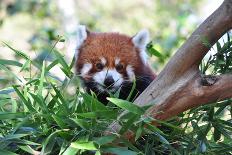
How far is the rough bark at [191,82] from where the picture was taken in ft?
→ 6.22

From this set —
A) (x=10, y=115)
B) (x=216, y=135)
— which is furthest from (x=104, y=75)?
(x=10, y=115)

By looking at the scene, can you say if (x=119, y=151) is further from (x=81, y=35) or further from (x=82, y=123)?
(x=81, y=35)

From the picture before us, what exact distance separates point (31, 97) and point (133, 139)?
478 mm

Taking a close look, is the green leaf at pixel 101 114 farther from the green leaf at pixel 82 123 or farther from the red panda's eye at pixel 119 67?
the red panda's eye at pixel 119 67

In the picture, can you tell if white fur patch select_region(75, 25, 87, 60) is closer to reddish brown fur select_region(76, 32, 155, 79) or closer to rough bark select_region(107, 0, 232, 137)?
reddish brown fur select_region(76, 32, 155, 79)

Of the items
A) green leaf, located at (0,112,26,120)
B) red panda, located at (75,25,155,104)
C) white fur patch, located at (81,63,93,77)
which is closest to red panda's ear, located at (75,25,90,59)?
red panda, located at (75,25,155,104)

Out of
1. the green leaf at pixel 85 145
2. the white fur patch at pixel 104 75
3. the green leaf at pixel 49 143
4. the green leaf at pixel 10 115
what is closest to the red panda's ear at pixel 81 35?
the white fur patch at pixel 104 75

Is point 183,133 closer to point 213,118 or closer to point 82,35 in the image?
point 213,118

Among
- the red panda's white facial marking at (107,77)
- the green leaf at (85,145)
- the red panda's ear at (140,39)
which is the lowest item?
the green leaf at (85,145)

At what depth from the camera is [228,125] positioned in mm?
2186

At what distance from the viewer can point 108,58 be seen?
3.37m

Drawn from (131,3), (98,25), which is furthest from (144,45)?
A: (131,3)

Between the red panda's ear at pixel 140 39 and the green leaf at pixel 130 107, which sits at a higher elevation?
the red panda's ear at pixel 140 39

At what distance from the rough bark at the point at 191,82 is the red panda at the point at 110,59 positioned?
117 centimetres
